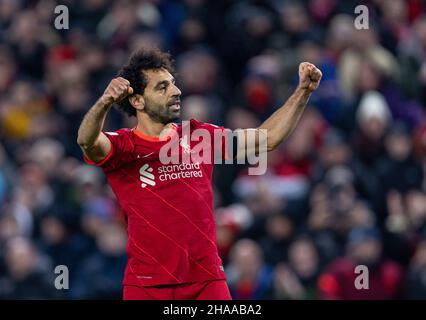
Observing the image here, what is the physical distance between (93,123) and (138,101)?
1.71 feet

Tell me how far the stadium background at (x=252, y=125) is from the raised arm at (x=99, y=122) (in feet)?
10.9

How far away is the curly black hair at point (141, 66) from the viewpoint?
23.6 feet

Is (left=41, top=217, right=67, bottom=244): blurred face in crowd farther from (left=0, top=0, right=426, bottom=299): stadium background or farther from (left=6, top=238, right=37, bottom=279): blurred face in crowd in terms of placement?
(left=6, top=238, right=37, bottom=279): blurred face in crowd

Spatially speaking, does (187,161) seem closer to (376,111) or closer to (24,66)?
(376,111)

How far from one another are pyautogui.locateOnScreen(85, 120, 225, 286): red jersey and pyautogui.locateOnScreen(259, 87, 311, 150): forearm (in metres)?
0.46

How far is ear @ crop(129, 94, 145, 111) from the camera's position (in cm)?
714

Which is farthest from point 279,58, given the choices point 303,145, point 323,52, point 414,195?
point 414,195

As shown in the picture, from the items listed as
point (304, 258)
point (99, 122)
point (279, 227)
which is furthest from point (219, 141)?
point (279, 227)
